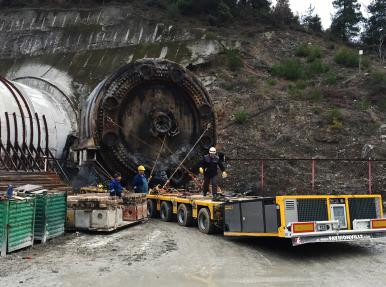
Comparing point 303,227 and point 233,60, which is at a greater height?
point 233,60

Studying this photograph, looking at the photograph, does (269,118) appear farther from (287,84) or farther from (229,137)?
(287,84)

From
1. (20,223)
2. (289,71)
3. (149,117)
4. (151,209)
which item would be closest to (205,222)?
(151,209)

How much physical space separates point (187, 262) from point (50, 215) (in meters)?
3.06

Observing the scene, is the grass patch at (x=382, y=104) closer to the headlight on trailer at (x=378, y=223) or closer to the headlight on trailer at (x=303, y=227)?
the headlight on trailer at (x=378, y=223)

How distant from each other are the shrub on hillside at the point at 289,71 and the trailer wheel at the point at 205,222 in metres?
18.9

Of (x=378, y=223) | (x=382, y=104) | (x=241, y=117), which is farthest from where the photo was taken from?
(x=382, y=104)

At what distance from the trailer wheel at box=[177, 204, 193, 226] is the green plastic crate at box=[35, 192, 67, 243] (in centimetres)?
264

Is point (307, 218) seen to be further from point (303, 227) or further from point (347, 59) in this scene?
point (347, 59)

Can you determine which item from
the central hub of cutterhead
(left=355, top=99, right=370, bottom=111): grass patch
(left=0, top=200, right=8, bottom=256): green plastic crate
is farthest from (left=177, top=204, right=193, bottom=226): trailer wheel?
(left=355, top=99, right=370, bottom=111): grass patch

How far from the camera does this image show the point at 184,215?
415 inches

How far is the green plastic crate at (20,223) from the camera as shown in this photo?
7.43 m

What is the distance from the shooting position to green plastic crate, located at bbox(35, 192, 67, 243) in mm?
8445

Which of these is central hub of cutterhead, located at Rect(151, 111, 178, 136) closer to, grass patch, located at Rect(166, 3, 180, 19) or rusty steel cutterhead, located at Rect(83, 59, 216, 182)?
rusty steel cutterhead, located at Rect(83, 59, 216, 182)

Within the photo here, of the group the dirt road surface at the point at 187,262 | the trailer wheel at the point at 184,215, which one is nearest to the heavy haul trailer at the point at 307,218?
the dirt road surface at the point at 187,262
